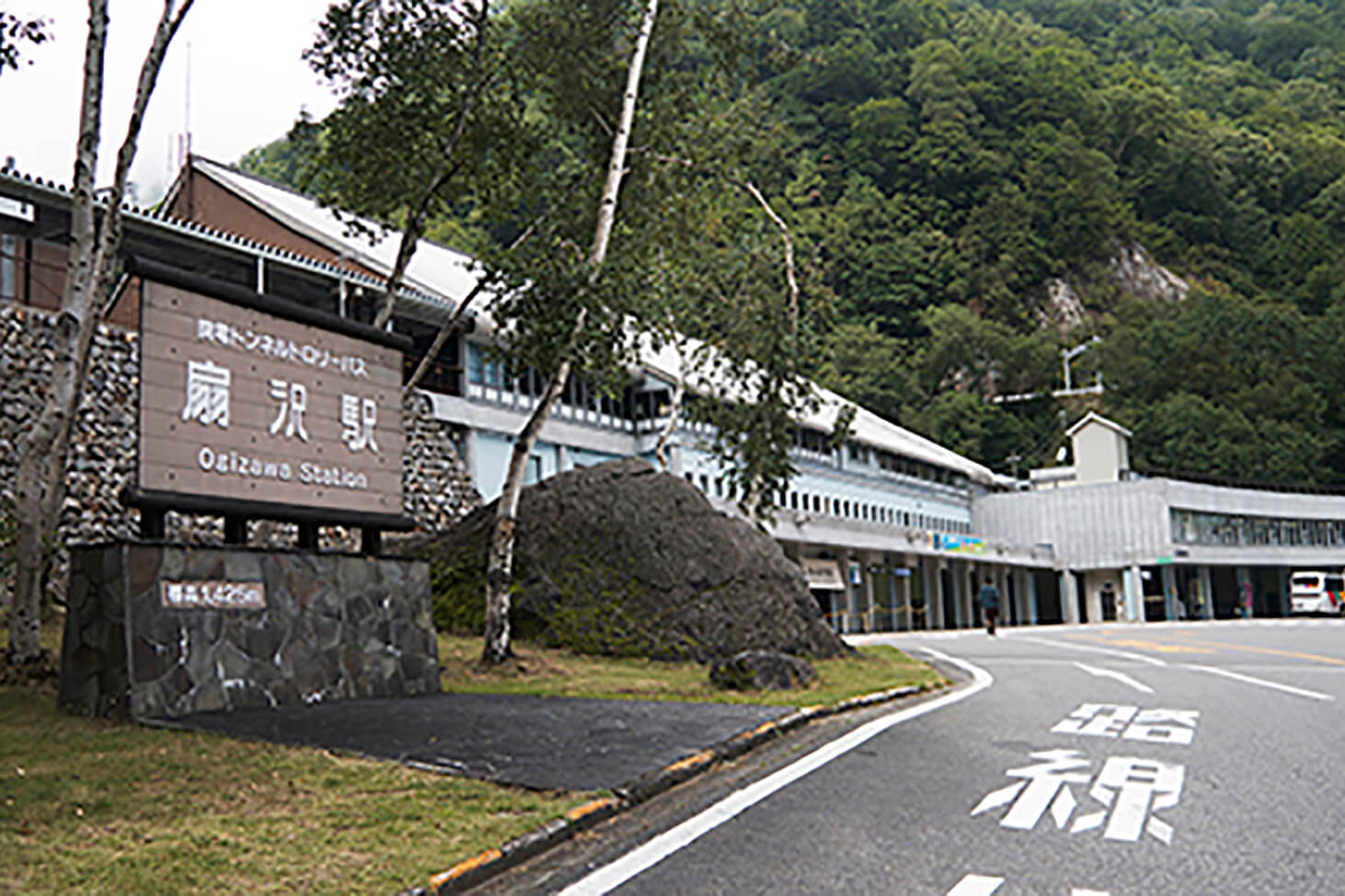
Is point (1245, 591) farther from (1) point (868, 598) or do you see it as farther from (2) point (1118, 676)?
(2) point (1118, 676)

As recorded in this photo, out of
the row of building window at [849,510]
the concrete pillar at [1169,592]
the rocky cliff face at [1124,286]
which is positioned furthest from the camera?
the rocky cliff face at [1124,286]

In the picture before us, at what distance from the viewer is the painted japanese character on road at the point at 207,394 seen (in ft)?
31.2

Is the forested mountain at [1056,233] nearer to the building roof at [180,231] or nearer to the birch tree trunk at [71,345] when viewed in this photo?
the building roof at [180,231]

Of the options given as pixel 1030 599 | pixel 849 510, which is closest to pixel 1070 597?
pixel 1030 599

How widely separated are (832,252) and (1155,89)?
126 ft

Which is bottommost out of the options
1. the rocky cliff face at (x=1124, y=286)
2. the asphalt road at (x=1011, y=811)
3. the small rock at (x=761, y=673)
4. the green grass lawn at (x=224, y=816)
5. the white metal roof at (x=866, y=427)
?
the asphalt road at (x=1011, y=811)

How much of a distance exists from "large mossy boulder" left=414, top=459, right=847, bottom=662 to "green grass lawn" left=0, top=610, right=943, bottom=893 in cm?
839

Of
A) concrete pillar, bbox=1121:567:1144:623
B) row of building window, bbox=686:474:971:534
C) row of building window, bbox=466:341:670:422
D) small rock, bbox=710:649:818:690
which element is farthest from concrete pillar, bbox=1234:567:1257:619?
small rock, bbox=710:649:818:690

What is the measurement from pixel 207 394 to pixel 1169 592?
2279 inches

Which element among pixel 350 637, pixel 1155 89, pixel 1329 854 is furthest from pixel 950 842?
pixel 1155 89

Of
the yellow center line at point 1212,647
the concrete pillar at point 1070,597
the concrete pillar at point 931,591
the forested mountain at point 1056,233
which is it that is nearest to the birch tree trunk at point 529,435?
the yellow center line at point 1212,647

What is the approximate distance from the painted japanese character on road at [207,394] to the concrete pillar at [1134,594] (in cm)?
5532

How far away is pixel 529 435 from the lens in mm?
14898

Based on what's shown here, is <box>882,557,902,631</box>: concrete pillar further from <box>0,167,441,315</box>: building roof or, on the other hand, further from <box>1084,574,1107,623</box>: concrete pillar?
<box>0,167,441,315</box>: building roof
